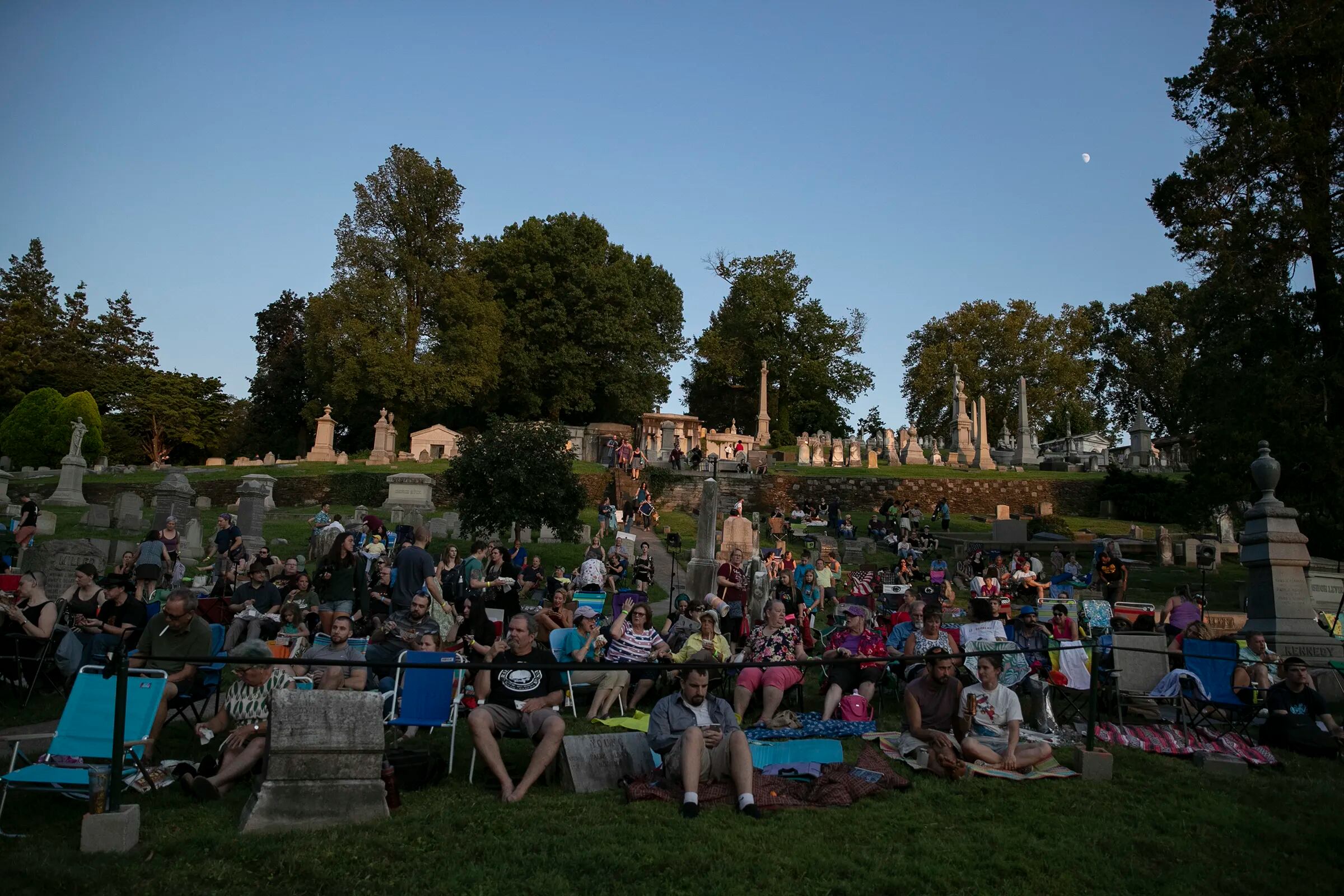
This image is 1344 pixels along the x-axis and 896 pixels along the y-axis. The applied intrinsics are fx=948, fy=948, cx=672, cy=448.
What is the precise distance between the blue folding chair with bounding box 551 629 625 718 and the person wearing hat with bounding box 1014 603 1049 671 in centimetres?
392

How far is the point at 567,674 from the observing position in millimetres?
8258

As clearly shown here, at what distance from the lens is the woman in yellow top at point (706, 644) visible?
9109 millimetres

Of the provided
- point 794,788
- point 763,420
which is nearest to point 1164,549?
point 794,788

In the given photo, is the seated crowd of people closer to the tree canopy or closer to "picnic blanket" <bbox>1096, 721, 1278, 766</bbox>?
"picnic blanket" <bbox>1096, 721, 1278, 766</bbox>

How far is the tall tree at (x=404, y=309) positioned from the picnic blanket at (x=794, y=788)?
39578mm

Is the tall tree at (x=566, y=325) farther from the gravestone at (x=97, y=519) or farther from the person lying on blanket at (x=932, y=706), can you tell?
the person lying on blanket at (x=932, y=706)

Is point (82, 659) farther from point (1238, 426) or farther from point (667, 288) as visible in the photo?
point (667, 288)

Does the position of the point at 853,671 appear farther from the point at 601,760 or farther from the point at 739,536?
the point at 739,536

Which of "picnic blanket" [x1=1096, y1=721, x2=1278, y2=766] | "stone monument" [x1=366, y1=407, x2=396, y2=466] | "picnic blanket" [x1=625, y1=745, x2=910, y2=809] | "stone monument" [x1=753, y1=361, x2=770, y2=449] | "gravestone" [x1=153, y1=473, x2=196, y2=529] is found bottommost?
"picnic blanket" [x1=1096, y1=721, x2=1278, y2=766]

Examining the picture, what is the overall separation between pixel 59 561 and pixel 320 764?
A: 33.9 feet

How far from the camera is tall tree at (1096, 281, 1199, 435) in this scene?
53.8 meters

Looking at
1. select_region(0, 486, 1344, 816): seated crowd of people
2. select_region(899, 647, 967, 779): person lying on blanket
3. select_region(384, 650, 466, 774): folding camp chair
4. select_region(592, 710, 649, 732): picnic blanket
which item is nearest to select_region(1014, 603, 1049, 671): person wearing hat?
select_region(0, 486, 1344, 816): seated crowd of people

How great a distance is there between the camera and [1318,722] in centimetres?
800

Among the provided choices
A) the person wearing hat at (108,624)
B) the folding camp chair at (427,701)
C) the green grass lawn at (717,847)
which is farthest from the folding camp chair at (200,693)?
the folding camp chair at (427,701)
